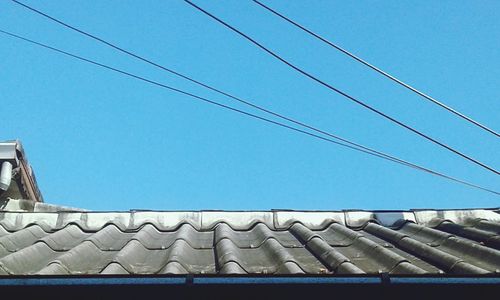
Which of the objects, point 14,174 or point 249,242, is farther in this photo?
point 14,174

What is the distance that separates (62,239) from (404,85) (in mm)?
2608

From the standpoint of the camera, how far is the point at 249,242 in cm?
369

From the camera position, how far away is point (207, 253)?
131 inches

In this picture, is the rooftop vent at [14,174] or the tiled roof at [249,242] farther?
the rooftop vent at [14,174]

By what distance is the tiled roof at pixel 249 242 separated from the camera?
9.22ft

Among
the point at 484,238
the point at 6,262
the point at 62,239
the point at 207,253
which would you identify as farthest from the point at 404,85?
the point at 6,262

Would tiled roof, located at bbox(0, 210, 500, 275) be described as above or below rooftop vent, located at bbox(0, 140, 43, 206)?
below

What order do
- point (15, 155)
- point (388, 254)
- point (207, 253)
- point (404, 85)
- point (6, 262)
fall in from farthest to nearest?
point (15, 155) < point (404, 85) < point (207, 253) < point (388, 254) < point (6, 262)

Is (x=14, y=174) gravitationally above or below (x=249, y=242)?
above

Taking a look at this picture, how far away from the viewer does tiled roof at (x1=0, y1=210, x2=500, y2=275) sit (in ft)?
9.22

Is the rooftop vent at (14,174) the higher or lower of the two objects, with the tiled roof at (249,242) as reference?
higher
